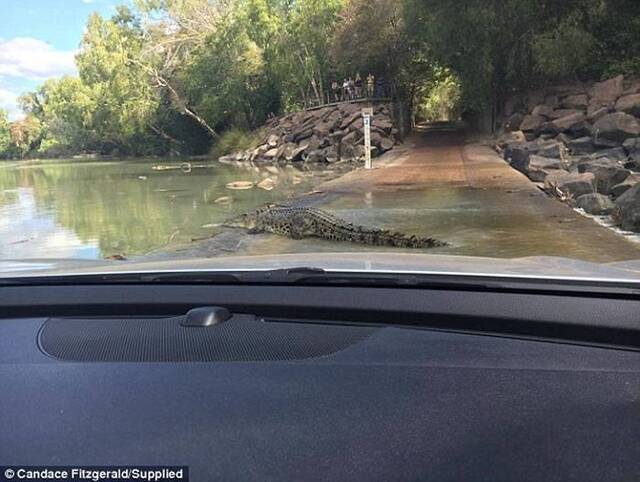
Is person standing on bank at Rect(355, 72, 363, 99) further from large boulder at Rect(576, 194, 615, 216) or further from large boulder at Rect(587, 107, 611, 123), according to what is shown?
large boulder at Rect(576, 194, 615, 216)

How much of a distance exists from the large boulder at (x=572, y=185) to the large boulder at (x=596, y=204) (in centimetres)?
102

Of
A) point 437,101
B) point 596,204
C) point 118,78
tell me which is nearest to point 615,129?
point 596,204

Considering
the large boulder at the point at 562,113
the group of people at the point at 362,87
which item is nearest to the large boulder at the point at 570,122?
the large boulder at the point at 562,113

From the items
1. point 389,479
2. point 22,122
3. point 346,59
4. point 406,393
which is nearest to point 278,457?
→ point 389,479

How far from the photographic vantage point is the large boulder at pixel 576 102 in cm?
2678

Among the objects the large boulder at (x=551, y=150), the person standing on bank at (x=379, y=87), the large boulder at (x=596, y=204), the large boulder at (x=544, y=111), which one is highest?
the person standing on bank at (x=379, y=87)

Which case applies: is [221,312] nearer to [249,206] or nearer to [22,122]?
[249,206]

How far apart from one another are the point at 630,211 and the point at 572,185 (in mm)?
3709

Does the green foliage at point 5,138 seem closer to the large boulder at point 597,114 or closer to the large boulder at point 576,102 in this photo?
the large boulder at point 576,102

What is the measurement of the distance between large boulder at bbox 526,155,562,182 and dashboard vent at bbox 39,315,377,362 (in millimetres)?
14697

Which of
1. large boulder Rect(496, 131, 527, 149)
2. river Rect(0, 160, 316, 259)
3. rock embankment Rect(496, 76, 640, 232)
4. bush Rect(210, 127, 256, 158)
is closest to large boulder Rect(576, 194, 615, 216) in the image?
rock embankment Rect(496, 76, 640, 232)

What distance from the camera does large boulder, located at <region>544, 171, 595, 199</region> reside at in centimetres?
1324

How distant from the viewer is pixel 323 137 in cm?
3769

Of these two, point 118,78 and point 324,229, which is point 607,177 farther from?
point 118,78
